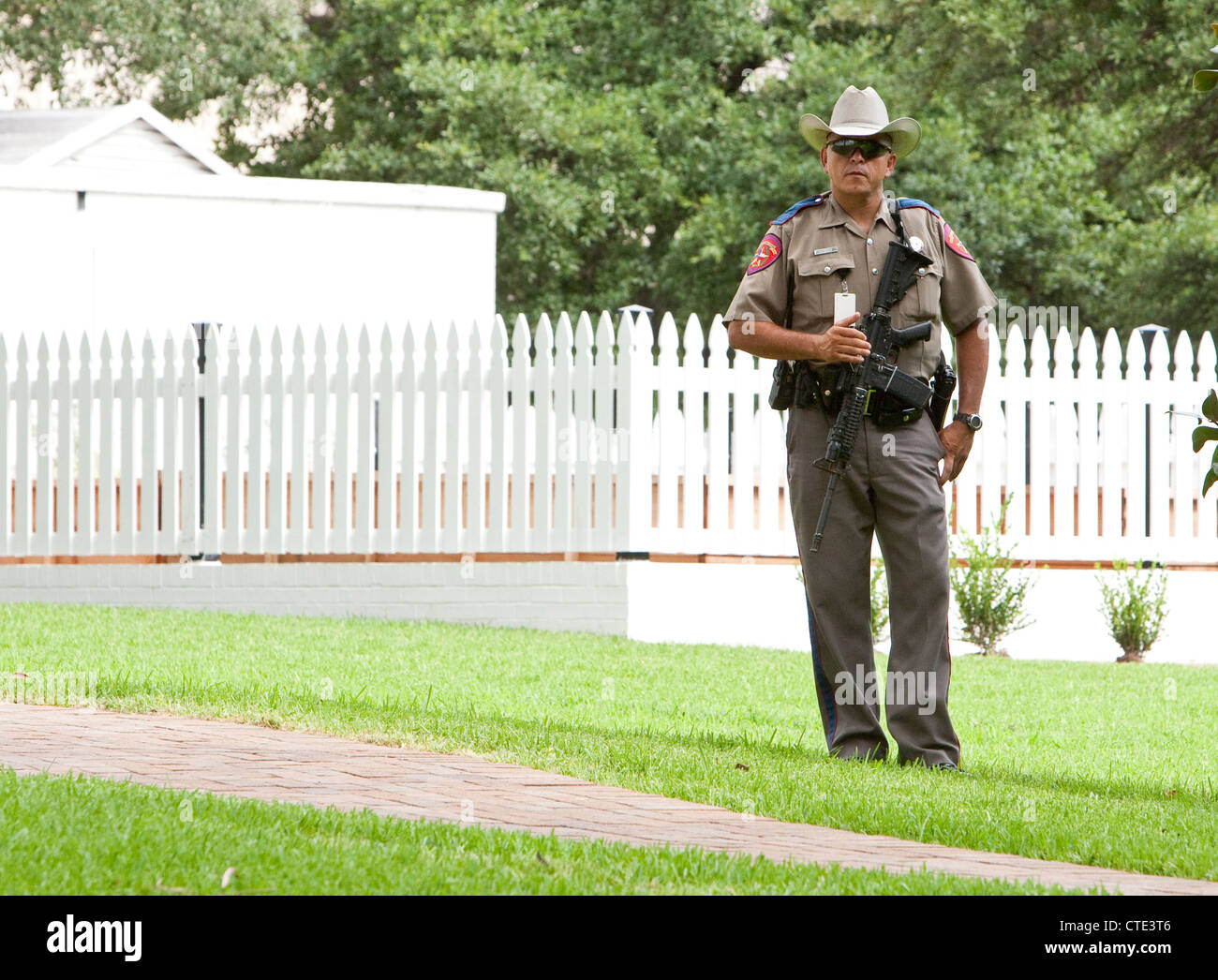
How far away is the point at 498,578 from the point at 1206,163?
11208 millimetres

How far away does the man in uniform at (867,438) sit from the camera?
19.3ft

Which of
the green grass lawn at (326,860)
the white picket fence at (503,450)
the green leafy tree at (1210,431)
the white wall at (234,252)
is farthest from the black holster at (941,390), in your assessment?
the white wall at (234,252)

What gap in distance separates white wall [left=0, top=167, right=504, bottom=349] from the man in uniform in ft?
35.7

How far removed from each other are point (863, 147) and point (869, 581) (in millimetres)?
1397

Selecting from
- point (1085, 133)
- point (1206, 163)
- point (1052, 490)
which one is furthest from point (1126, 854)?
point (1085, 133)

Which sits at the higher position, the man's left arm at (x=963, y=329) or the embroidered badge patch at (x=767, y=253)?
the embroidered badge patch at (x=767, y=253)

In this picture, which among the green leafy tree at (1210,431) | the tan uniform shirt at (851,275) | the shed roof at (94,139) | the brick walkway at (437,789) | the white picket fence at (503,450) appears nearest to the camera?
the brick walkway at (437,789)

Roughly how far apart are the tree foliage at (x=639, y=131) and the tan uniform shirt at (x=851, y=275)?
49.8 ft

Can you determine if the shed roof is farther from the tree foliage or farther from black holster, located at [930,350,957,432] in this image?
black holster, located at [930,350,957,432]

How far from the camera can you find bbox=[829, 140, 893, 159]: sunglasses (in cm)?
592

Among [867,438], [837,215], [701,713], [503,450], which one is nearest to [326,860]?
[867,438]

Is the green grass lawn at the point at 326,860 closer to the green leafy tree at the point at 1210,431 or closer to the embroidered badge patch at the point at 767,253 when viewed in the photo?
the green leafy tree at the point at 1210,431

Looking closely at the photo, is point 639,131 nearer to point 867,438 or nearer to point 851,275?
point 851,275

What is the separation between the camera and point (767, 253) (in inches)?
237
